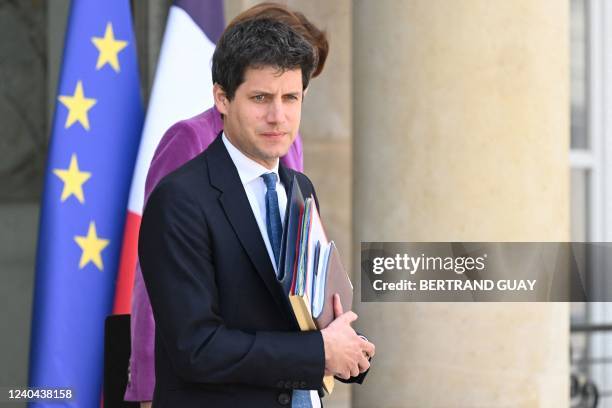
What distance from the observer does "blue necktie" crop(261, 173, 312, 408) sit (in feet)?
6.03

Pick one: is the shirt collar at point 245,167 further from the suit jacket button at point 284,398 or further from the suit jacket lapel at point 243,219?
the suit jacket button at point 284,398

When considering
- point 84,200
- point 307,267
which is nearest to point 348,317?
point 307,267

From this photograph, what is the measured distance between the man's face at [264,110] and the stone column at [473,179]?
1.95 meters

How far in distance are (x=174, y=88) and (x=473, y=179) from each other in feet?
4.19

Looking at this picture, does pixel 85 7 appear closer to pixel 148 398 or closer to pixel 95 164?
pixel 95 164

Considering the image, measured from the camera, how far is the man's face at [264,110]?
1793 millimetres

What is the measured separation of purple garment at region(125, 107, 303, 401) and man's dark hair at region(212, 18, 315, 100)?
3.02 feet

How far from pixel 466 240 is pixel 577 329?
282 cm

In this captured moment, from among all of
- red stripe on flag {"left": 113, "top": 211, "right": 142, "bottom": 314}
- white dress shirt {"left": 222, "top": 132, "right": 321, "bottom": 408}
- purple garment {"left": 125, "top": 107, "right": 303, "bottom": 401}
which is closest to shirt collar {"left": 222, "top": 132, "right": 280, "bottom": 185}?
white dress shirt {"left": 222, "top": 132, "right": 321, "bottom": 408}

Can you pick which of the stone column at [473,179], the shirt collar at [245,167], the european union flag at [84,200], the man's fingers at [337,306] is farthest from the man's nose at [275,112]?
the european union flag at [84,200]

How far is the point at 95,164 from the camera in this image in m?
3.97

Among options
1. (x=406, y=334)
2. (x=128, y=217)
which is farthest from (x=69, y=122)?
(x=406, y=334)

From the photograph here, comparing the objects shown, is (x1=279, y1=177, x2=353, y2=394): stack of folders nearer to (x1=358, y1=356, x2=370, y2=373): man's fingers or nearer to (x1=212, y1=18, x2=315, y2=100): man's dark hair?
(x1=358, y1=356, x2=370, y2=373): man's fingers

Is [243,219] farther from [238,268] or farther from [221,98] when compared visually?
[221,98]
